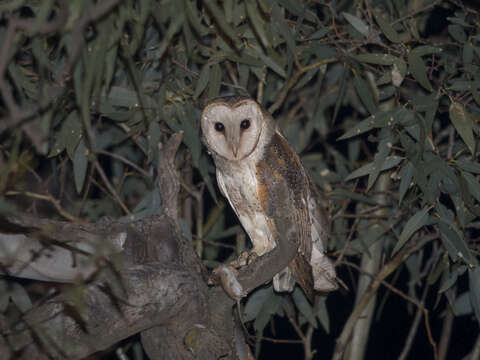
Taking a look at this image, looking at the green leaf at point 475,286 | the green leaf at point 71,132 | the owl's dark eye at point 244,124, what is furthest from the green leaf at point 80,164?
the green leaf at point 475,286

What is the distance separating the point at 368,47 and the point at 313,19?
2.16ft

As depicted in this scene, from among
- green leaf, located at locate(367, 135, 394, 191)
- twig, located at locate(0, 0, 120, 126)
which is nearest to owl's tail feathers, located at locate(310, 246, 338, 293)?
green leaf, located at locate(367, 135, 394, 191)

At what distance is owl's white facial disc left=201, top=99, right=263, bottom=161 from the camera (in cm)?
176

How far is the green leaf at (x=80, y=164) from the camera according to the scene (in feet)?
5.98

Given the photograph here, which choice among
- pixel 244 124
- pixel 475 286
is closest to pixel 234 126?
pixel 244 124

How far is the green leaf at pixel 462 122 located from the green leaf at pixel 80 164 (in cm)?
121

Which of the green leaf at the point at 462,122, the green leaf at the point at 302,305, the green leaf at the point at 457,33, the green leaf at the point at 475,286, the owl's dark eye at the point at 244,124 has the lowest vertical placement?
the green leaf at the point at 302,305

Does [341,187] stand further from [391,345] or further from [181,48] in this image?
[391,345]

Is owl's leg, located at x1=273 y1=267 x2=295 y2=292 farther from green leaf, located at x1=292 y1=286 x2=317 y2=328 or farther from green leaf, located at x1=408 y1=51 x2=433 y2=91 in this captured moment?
green leaf, located at x1=408 y1=51 x2=433 y2=91

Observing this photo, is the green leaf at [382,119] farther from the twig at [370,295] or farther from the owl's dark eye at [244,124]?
the twig at [370,295]

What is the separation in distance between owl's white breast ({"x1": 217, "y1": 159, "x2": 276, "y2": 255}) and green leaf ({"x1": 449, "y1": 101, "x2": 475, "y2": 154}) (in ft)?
2.13

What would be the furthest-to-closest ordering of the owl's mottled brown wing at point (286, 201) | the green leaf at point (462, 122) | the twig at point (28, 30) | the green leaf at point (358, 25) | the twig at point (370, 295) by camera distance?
the twig at point (370, 295) < the green leaf at point (358, 25) < the owl's mottled brown wing at point (286, 201) < the green leaf at point (462, 122) < the twig at point (28, 30)

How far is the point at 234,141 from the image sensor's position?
1.77 m

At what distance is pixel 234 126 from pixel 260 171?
0.17 meters
